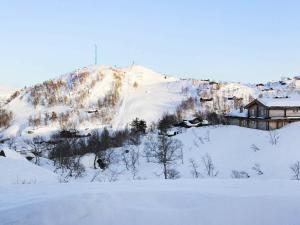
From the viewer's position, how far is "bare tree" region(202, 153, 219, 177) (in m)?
24.8

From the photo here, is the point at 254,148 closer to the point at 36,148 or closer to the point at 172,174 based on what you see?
the point at 172,174

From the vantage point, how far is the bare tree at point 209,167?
24805 mm

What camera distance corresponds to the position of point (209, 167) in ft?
82.1

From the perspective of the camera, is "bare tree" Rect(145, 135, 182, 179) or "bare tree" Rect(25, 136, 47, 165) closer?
"bare tree" Rect(145, 135, 182, 179)

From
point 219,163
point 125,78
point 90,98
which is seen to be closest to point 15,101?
point 90,98

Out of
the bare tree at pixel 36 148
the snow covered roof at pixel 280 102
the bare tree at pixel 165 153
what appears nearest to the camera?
the bare tree at pixel 165 153

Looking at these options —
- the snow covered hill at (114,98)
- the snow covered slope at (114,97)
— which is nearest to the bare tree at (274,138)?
the snow covered hill at (114,98)

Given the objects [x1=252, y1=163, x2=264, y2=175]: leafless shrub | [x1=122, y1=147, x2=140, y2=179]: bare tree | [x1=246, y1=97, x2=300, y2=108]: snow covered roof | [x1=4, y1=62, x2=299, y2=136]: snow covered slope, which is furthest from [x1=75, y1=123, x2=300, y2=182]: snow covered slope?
[x1=4, y1=62, x2=299, y2=136]: snow covered slope

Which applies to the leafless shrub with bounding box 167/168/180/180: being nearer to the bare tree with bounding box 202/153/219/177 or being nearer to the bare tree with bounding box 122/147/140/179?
the bare tree with bounding box 202/153/219/177

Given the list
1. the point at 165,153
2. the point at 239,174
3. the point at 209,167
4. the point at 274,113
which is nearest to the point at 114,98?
the point at 274,113

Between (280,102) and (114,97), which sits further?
(114,97)

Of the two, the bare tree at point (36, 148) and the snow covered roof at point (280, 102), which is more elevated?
the snow covered roof at point (280, 102)

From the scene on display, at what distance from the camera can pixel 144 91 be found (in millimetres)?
129750

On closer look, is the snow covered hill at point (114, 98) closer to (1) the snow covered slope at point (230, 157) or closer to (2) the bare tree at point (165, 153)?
(1) the snow covered slope at point (230, 157)
